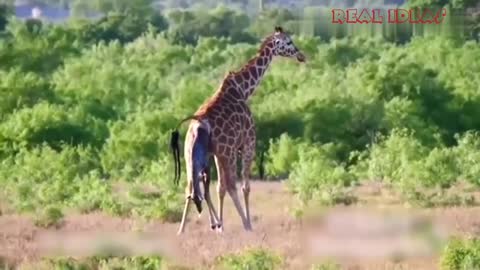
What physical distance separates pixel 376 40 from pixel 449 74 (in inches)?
464

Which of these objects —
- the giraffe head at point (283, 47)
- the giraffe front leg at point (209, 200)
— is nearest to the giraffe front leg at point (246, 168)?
the giraffe front leg at point (209, 200)

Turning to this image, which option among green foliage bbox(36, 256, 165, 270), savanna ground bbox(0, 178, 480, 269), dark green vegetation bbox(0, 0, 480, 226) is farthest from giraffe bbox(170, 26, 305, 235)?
green foliage bbox(36, 256, 165, 270)

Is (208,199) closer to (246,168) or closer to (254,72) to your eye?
(246,168)

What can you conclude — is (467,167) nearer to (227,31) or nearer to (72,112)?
(72,112)

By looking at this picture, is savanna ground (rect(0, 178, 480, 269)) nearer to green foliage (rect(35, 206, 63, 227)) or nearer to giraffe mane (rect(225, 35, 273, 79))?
green foliage (rect(35, 206, 63, 227))

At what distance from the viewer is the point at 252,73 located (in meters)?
15.8

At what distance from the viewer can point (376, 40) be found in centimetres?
4588

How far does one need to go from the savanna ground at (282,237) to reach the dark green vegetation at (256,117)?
724 mm

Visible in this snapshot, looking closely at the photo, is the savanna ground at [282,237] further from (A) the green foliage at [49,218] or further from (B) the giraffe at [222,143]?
(B) the giraffe at [222,143]

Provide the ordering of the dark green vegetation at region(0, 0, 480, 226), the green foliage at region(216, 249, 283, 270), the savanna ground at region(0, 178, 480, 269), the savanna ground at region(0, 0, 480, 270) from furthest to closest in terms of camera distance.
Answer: the dark green vegetation at region(0, 0, 480, 226) < the savanna ground at region(0, 0, 480, 270) < the savanna ground at region(0, 178, 480, 269) < the green foliage at region(216, 249, 283, 270)

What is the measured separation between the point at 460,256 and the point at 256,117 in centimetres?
1678
